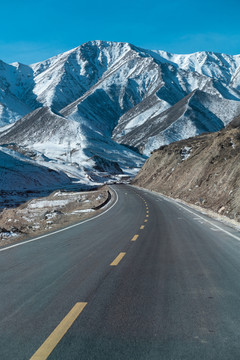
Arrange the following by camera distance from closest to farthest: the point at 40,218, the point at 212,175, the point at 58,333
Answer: the point at 58,333 < the point at 40,218 < the point at 212,175

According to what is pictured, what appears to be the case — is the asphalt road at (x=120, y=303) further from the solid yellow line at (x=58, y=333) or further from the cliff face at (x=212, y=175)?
the cliff face at (x=212, y=175)

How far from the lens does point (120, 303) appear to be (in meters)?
5.36

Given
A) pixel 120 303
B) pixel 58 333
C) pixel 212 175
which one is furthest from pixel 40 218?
pixel 58 333

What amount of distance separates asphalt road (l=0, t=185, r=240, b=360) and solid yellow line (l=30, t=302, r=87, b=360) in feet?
0.04

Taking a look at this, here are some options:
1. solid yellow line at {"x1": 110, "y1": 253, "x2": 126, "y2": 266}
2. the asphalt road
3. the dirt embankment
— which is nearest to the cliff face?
the dirt embankment

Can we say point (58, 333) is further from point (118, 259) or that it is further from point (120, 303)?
point (118, 259)

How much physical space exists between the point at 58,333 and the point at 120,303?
4.30ft

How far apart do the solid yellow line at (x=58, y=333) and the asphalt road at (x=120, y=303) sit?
11 millimetres

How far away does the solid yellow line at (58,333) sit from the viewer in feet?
12.4

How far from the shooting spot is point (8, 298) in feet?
18.6

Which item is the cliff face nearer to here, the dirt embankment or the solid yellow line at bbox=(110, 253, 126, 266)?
the dirt embankment

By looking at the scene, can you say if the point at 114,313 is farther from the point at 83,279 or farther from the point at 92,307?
the point at 83,279

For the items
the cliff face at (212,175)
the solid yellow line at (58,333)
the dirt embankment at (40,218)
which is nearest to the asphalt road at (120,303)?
the solid yellow line at (58,333)

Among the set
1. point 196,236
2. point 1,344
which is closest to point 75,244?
point 196,236
